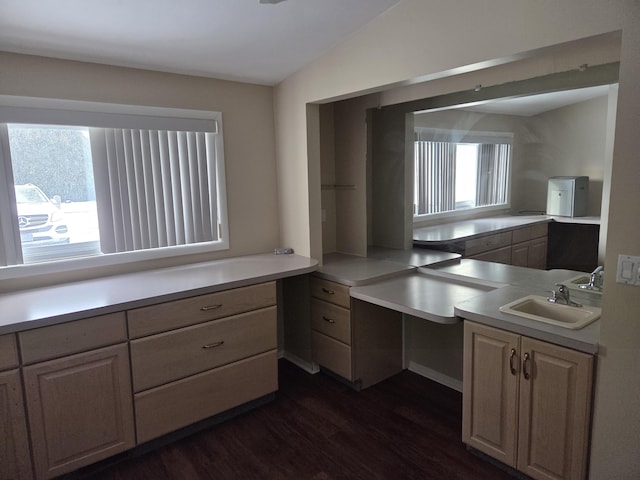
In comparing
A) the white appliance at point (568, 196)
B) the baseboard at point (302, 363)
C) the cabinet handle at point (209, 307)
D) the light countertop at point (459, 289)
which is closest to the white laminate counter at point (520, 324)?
A: the light countertop at point (459, 289)

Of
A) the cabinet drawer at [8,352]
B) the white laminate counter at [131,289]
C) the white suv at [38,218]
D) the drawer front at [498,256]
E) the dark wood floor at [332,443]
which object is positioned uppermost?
the white suv at [38,218]

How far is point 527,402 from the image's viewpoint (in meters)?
1.92

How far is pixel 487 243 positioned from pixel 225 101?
211 centimetres

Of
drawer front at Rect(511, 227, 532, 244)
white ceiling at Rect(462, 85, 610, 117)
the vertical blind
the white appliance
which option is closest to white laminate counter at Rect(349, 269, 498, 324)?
drawer front at Rect(511, 227, 532, 244)

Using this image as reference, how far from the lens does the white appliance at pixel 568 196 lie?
2.23 m

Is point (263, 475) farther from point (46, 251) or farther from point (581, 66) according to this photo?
point (581, 66)

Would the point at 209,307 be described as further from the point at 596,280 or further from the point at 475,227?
the point at 596,280

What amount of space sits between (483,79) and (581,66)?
1.73 feet

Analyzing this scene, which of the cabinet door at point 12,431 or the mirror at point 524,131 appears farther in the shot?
the mirror at point 524,131

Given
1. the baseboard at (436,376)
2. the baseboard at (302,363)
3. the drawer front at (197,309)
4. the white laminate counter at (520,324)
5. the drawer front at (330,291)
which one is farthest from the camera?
the baseboard at (302,363)

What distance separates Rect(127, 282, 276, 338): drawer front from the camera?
2.20 meters

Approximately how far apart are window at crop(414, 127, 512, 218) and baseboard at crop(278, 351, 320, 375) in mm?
1441

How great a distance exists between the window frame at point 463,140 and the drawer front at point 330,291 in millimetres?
924

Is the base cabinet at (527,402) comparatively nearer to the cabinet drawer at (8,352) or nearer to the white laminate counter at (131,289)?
the white laminate counter at (131,289)
